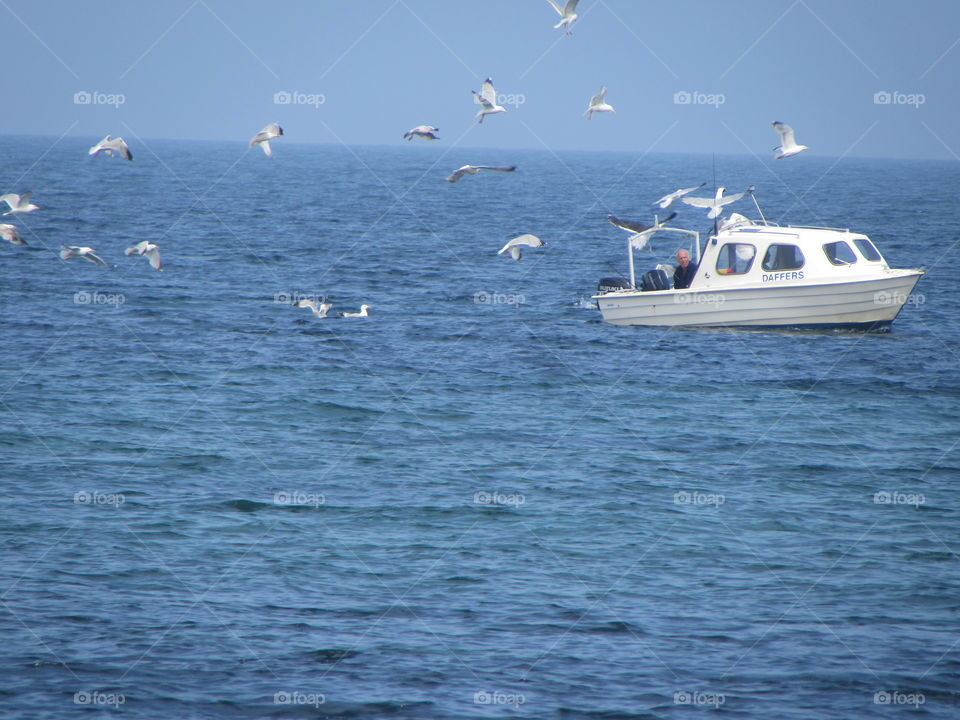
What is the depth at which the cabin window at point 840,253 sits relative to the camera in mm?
26688

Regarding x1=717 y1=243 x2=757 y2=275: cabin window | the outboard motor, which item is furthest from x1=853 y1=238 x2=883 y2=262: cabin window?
the outboard motor

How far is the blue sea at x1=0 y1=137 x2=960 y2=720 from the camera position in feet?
39.3

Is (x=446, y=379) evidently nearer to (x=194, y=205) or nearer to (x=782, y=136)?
(x=782, y=136)

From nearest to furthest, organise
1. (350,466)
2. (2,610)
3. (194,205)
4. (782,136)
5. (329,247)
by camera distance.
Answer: (2,610) → (350,466) → (782,136) → (329,247) → (194,205)

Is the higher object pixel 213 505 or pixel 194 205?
pixel 194 205

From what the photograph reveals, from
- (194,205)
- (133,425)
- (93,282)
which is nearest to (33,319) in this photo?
(93,282)

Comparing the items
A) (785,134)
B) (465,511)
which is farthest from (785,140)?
(465,511)

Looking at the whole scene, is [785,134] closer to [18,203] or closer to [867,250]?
[867,250]

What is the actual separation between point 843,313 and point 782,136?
198 inches

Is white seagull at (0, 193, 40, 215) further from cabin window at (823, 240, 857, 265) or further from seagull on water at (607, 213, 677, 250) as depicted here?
cabin window at (823, 240, 857, 265)

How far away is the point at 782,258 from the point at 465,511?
12.5 metres

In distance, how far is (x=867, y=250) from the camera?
27.7 m

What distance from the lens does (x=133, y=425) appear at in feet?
70.4

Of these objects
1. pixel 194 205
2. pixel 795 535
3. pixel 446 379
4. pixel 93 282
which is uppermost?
pixel 194 205
